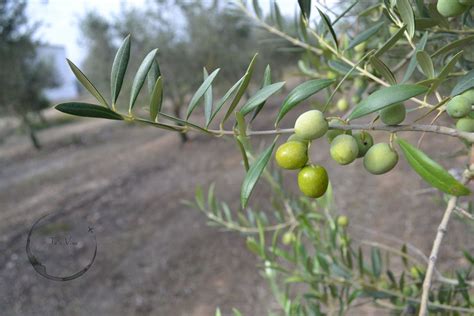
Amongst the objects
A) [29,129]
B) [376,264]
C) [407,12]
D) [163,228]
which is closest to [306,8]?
[407,12]

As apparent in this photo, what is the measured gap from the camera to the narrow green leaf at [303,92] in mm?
464

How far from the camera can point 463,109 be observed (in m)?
0.42

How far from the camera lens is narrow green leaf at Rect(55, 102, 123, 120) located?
40 cm

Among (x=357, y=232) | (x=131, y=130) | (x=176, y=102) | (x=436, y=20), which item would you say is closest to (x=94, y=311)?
(x=357, y=232)

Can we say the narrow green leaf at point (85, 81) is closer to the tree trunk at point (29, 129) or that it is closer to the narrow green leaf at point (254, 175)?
the narrow green leaf at point (254, 175)

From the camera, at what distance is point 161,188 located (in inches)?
243

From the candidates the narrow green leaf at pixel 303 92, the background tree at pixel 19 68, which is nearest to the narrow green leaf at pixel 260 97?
the narrow green leaf at pixel 303 92

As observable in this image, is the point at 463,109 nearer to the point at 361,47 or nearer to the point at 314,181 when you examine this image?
the point at 314,181

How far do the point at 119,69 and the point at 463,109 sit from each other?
409 millimetres

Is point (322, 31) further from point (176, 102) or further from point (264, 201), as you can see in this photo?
point (176, 102)

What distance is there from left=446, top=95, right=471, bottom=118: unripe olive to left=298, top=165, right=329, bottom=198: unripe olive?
6.2 inches

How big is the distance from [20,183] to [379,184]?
6697 millimetres

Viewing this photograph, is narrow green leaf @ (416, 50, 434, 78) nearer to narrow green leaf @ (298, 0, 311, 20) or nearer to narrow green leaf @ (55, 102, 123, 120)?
narrow green leaf @ (298, 0, 311, 20)

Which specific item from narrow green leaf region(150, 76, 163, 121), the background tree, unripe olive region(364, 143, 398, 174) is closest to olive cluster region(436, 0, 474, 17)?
unripe olive region(364, 143, 398, 174)
